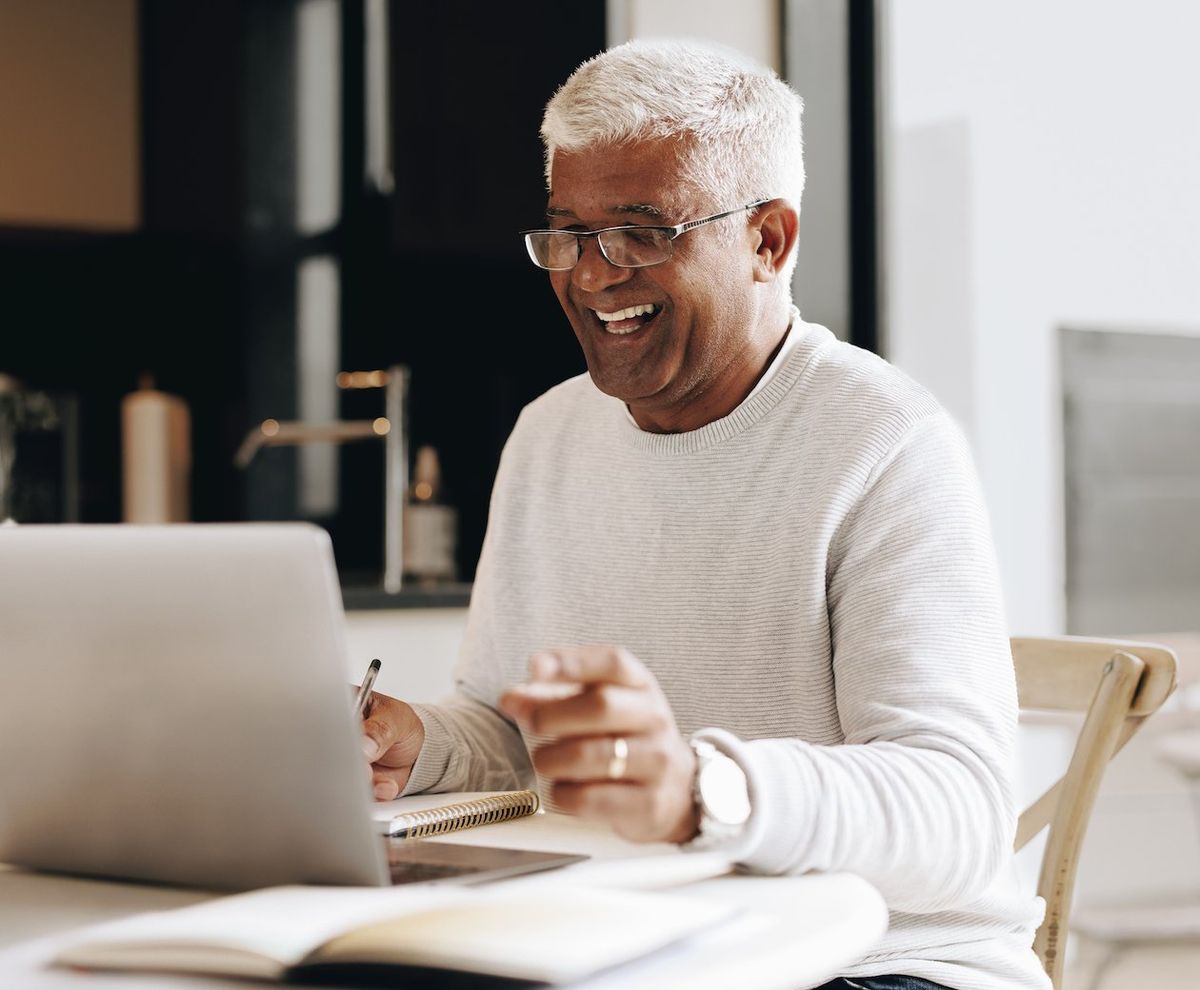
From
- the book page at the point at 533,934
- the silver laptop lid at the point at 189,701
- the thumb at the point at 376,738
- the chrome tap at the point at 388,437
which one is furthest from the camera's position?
the chrome tap at the point at 388,437

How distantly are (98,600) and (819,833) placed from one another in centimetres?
43

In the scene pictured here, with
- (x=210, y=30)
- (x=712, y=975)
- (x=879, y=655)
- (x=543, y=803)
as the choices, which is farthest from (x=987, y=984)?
(x=210, y=30)

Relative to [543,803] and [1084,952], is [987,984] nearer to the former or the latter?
[543,803]

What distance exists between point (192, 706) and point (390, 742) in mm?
446

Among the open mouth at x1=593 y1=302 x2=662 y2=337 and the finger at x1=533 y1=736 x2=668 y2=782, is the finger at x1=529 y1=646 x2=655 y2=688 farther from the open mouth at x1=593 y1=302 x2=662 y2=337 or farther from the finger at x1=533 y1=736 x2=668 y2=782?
the open mouth at x1=593 y1=302 x2=662 y2=337

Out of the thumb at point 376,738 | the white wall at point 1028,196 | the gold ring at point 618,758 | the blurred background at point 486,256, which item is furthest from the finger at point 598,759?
the white wall at point 1028,196

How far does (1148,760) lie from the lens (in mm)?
2928

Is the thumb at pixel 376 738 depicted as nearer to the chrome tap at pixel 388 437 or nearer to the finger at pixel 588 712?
the finger at pixel 588 712

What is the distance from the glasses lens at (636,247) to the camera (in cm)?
135

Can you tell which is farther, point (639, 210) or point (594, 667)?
point (639, 210)

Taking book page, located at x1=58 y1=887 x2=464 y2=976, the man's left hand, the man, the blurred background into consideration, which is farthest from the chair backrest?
the blurred background

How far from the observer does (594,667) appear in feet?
2.57

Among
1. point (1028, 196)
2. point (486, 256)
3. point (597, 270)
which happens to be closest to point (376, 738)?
point (597, 270)

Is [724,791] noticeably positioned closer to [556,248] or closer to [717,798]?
[717,798]
